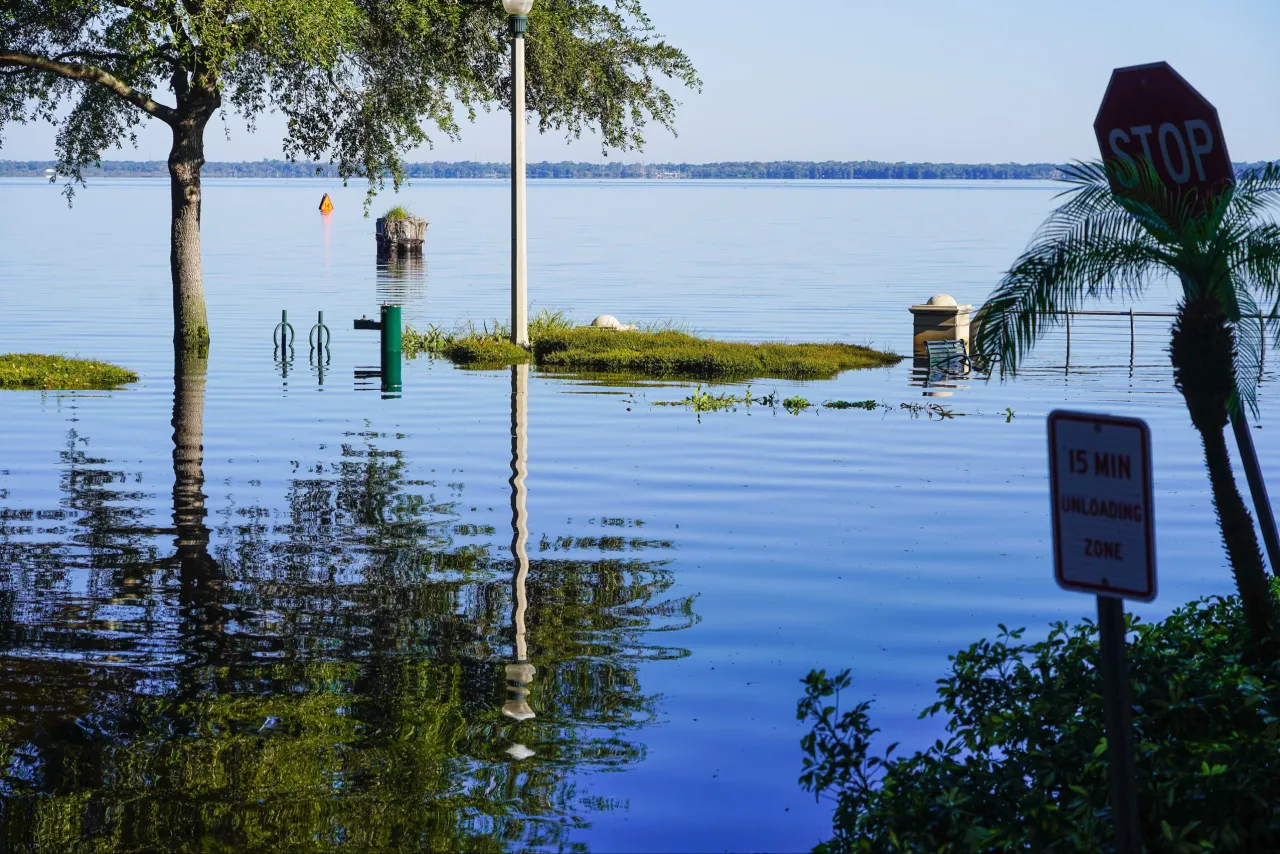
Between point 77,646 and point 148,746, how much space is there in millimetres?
2150

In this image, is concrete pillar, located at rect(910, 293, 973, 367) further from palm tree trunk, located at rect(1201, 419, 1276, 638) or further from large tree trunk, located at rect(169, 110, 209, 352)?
palm tree trunk, located at rect(1201, 419, 1276, 638)

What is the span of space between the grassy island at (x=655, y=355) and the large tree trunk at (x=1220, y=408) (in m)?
19.1

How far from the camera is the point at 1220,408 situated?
7.32 metres

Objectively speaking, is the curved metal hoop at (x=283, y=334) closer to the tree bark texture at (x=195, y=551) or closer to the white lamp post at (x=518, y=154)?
the white lamp post at (x=518, y=154)

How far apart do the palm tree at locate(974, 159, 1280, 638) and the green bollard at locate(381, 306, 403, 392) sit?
18.7m

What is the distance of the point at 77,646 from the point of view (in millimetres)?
9273

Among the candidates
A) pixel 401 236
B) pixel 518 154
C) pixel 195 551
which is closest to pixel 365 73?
pixel 518 154

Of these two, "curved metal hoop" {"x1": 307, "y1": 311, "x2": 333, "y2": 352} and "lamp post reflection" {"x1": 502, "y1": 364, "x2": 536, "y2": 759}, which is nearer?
"lamp post reflection" {"x1": 502, "y1": 364, "x2": 536, "y2": 759}

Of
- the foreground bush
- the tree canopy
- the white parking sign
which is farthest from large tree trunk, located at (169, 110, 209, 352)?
the white parking sign

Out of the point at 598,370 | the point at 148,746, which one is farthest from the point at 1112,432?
the point at 598,370

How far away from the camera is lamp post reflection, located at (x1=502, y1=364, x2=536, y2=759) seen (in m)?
8.05

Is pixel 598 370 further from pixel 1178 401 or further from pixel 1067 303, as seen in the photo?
pixel 1067 303

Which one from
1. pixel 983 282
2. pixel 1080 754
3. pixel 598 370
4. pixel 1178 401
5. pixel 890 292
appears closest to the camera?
pixel 1080 754

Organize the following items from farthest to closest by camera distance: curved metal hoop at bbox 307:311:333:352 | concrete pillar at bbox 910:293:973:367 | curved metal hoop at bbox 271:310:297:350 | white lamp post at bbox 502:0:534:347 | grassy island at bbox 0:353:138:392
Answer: curved metal hoop at bbox 271:310:297:350
concrete pillar at bbox 910:293:973:367
curved metal hoop at bbox 307:311:333:352
white lamp post at bbox 502:0:534:347
grassy island at bbox 0:353:138:392
